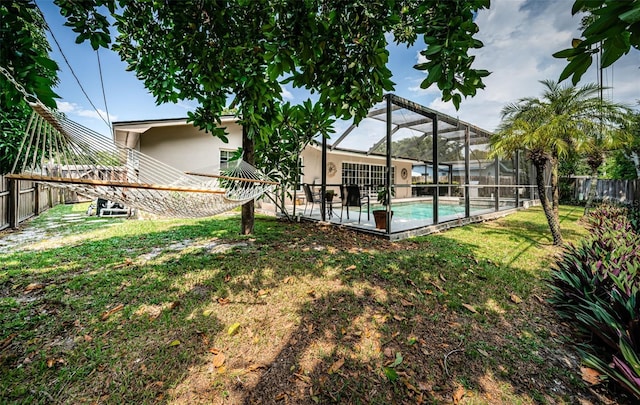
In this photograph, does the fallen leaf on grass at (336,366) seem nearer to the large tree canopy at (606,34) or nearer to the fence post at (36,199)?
the large tree canopy at (606,34)

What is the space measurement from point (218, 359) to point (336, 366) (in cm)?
78

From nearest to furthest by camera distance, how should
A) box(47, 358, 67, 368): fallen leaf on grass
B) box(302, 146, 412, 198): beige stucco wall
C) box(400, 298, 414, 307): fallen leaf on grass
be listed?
box(47, 358, 67, 368): fallen leaf on grass
box(400, 298, 414, 307): fallen leaf on grass
box(302, 146, 412, 198): beige stucco wall

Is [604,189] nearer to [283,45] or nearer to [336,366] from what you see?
[336,366]

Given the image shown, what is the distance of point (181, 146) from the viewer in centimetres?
774

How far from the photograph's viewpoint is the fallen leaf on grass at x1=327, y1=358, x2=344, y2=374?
1574 millimetres

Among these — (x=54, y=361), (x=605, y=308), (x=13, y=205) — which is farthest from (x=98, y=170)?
(x=13, y=205)

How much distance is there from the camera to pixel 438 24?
132 centimetres

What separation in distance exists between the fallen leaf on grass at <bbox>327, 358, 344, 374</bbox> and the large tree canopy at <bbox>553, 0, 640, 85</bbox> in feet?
5.86

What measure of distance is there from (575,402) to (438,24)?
7.44ft

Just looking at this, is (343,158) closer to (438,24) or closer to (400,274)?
(400,274)

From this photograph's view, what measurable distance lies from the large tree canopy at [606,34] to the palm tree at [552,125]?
4681mm

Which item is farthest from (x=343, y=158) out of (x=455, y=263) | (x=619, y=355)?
(x=619, y=355)

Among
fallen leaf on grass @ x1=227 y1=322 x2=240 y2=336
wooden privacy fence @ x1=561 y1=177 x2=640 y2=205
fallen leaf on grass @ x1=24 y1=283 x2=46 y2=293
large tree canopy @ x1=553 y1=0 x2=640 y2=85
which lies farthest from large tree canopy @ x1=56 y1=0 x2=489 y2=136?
wooden privacy fence @ x1=561 y1=177 x2=640 y2=205

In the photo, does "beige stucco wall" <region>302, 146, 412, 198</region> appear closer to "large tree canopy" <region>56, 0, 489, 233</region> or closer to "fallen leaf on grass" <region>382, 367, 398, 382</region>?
Answer: "large tree canopy" <region>56, 0, 489, 233</region>
